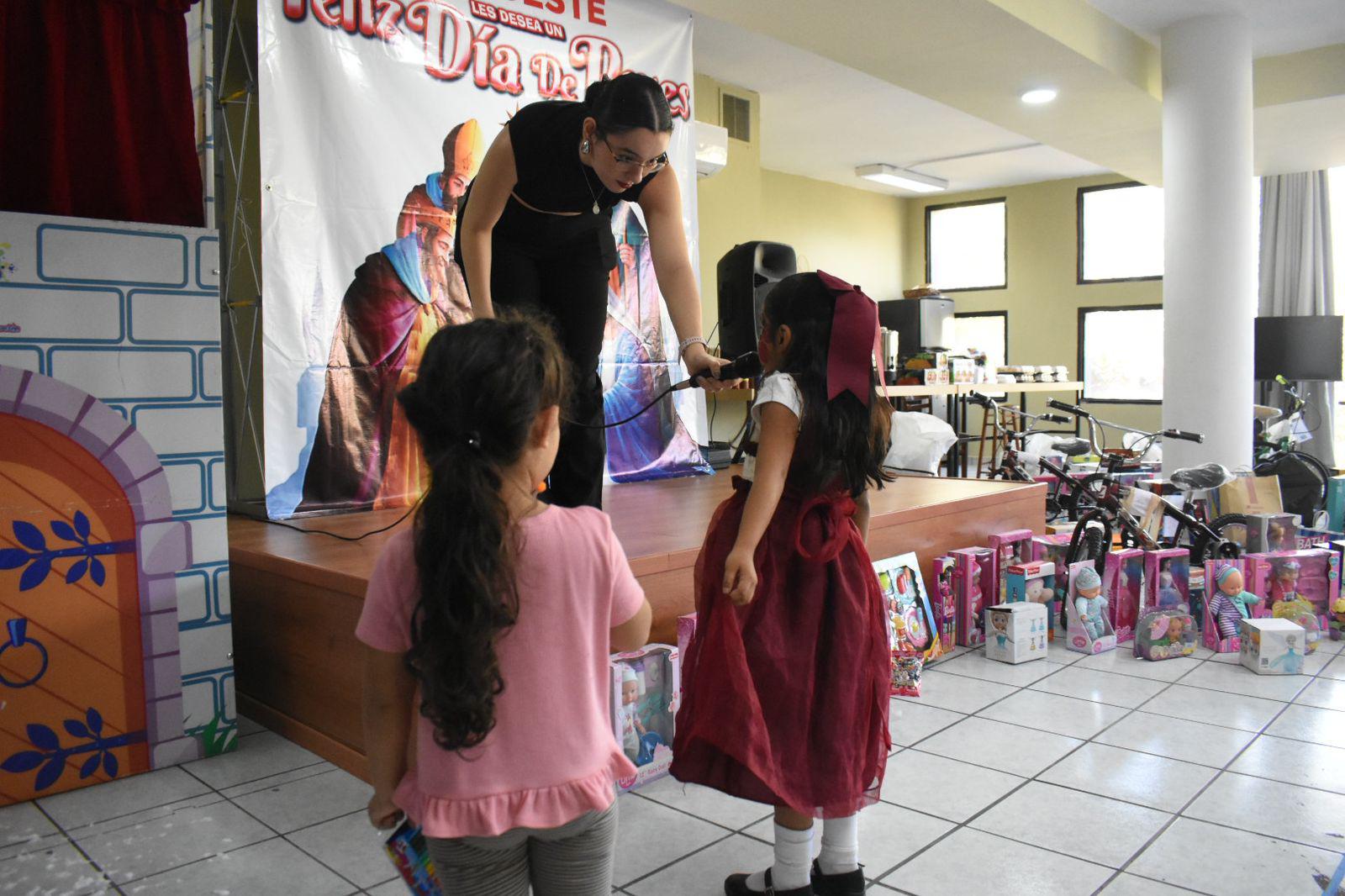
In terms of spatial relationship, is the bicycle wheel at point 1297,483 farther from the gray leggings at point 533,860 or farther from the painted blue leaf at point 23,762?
the painted blue leaf at point 23,762

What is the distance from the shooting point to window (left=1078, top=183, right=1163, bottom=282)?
29.2 feet

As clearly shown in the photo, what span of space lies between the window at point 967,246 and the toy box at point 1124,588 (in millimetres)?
7132

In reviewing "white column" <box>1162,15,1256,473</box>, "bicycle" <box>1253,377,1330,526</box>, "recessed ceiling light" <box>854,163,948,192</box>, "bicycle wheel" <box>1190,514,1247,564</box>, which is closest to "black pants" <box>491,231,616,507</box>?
"bicycle wheel" <box>1190,514,1247,564</box>

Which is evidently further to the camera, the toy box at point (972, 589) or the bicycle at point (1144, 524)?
the bicycle at point (1144, 524)

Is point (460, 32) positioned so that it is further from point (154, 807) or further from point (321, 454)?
point (154, 807)

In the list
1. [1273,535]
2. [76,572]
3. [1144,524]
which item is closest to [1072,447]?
[1144,524]

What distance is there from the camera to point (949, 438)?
5.34 metres

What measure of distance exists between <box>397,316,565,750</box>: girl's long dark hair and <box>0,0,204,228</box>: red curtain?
5.24 ft

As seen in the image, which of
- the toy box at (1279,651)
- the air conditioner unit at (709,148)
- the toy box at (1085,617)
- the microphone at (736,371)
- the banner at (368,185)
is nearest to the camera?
the microphone at (736,371)

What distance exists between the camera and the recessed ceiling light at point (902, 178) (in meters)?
8.64

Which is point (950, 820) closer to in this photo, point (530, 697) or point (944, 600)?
point (530, 697)

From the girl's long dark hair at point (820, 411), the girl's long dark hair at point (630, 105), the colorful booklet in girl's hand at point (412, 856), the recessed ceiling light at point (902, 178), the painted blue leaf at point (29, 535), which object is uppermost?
the recessed ceiling light at point (902, 178)

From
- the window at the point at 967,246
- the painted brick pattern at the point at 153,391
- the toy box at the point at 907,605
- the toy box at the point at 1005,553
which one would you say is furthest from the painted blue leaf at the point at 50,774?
the window at the point at 967,246

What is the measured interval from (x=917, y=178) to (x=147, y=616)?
8224 mm
